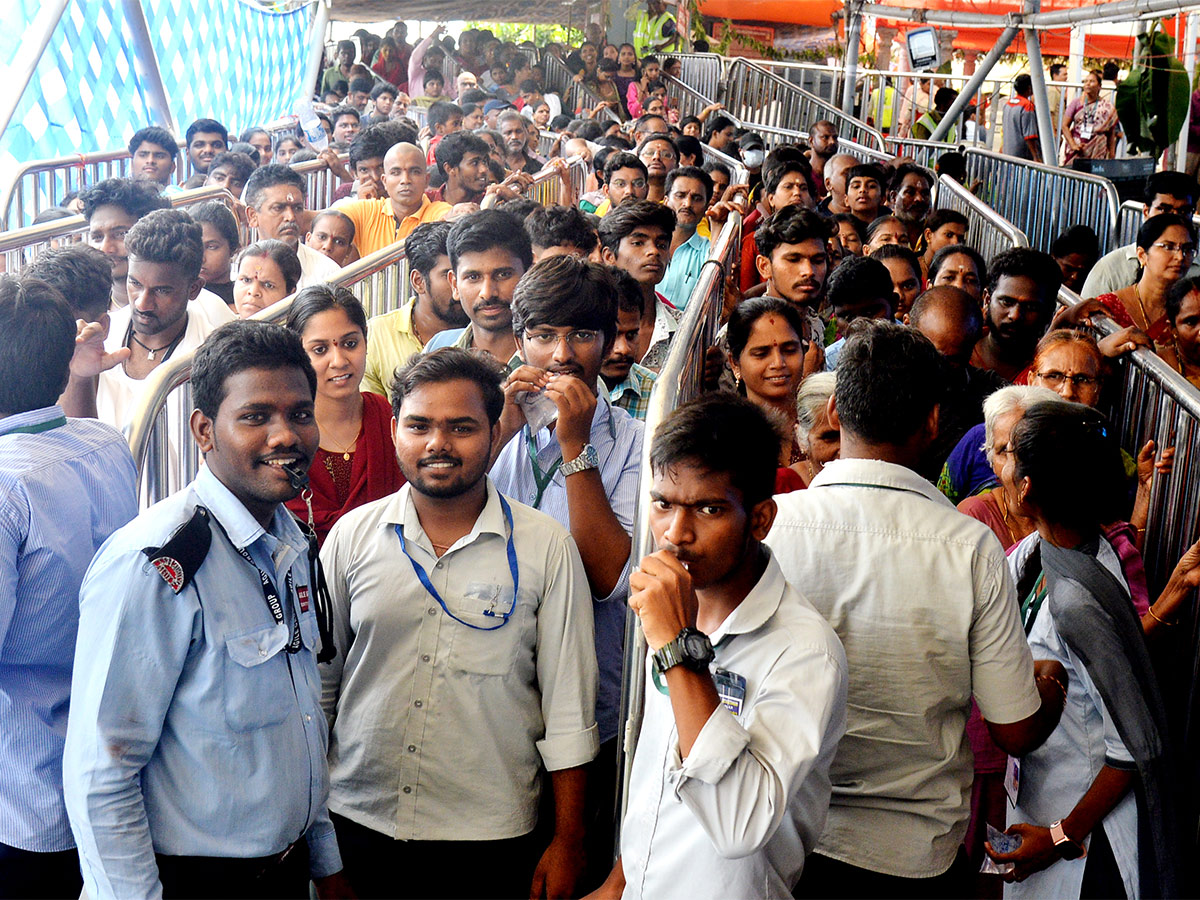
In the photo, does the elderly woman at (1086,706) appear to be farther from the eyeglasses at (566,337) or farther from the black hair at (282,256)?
the black hair at (282,256)

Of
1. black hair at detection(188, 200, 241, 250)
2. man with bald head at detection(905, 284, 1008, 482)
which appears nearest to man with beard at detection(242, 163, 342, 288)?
black hair at detection(188, 200, 241, 250)

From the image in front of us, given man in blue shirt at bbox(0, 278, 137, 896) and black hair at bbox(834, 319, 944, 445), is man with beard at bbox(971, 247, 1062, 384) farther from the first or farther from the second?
man in blue shirt at bbox(0, 278, 137, 896)

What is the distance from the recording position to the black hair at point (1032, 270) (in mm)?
5414

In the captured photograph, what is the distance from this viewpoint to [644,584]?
201 centimetres

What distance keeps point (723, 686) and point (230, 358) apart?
1.23 meters

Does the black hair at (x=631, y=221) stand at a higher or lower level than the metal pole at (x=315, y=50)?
lower

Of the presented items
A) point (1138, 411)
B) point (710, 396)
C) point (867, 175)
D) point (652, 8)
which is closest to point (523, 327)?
point (710, 396)

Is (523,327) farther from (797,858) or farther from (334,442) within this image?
(797,858)

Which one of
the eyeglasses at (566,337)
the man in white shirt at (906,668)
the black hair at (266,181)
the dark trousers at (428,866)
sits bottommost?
the dark trousers at (428,866)

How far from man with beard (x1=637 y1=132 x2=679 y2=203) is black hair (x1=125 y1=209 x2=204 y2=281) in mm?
5180

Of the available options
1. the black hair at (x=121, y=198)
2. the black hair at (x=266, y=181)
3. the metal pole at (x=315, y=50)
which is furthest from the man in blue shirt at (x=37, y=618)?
the metal pole at (x=315, y=50)

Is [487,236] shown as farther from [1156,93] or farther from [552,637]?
[1156,93]

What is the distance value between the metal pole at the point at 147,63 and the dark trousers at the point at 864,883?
450 inches

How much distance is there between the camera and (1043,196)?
11062 mm
